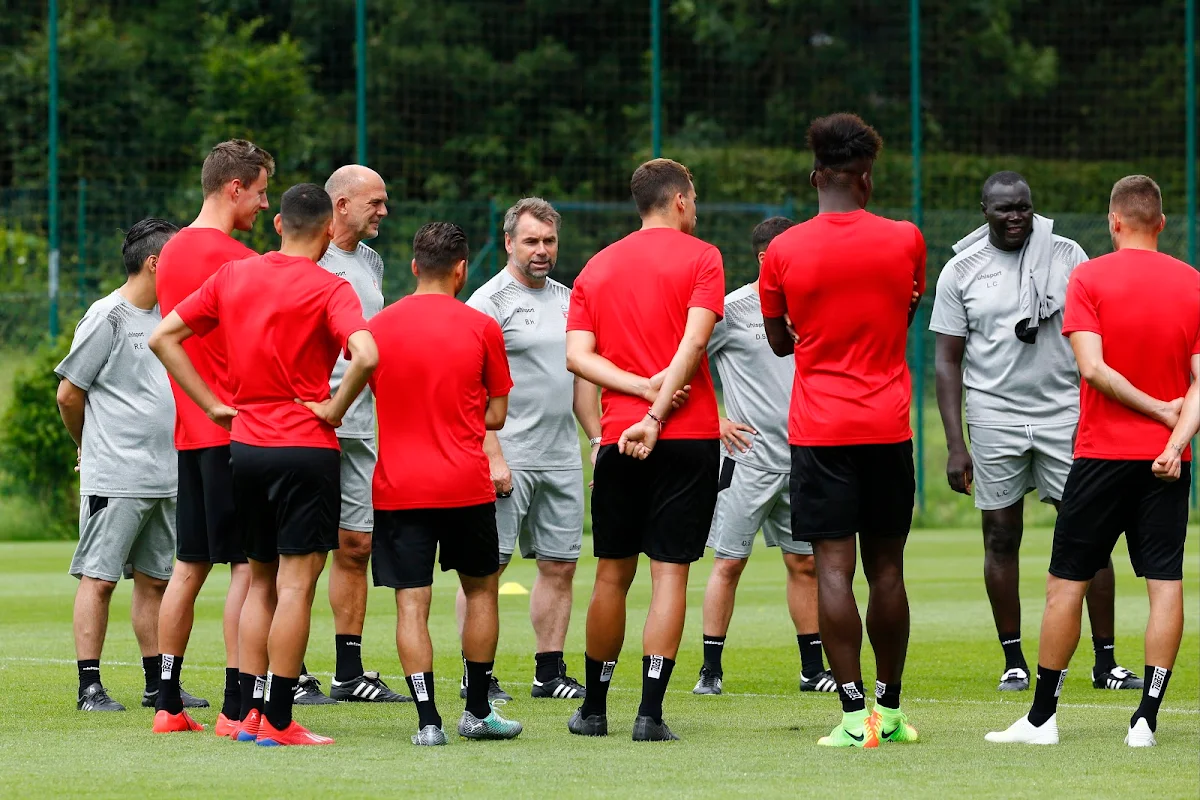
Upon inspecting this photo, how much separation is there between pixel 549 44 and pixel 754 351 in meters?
22.9

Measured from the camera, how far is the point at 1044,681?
7.10 metres

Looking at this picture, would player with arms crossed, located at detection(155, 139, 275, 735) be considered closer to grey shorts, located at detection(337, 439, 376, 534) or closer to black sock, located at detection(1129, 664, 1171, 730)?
grey shorts, located at detection(337, 439, 376, 534)

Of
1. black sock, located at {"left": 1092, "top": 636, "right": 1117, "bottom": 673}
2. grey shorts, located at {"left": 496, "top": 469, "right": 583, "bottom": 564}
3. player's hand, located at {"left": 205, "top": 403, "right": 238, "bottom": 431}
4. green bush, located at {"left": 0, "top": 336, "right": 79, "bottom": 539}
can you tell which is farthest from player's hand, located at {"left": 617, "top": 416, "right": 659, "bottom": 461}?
green bush, located at {"left": 0, "top": 336, "right": 79, "bottom": 539}

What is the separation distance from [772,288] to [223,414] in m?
2.03

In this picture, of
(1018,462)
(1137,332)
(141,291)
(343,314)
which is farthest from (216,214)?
(1018,462)

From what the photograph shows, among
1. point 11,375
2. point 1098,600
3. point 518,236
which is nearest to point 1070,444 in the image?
point 1098,600

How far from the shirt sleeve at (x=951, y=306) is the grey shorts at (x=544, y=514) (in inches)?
75.0

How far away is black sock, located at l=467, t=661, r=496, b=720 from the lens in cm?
726

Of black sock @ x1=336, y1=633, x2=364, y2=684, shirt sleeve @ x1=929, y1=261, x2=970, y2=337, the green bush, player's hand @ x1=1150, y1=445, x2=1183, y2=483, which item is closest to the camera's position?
player's hand @ x1=1150, y1=445, x2=1183, y2=483

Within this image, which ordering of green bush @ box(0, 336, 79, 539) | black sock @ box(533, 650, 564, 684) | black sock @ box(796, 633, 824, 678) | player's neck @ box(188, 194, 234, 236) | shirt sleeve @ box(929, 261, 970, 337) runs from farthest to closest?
green bush @ box(0, 336, 79, 539) < shirt sleeve @ box(929, 261, 970, 337) < black sock @ box(796, 633, 824, 678) < black sock @ box(533, 650, 564, 684) < player's neck @ box(188, 194, 234, 236)

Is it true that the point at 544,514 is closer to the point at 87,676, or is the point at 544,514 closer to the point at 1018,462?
the point at 87,676

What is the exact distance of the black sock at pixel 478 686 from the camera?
726cm

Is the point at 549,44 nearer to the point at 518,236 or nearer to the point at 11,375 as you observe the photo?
the point at 11,375

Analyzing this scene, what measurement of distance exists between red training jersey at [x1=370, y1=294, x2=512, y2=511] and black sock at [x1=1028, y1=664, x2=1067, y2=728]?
2.11m
